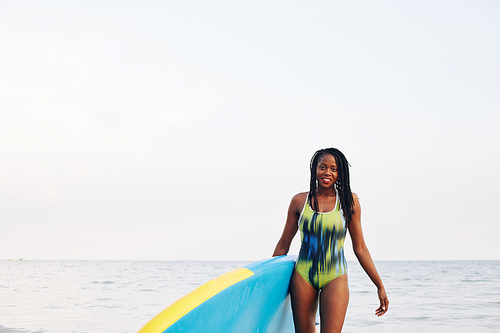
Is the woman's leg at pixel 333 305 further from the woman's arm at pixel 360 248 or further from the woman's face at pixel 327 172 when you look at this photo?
the woman's face at pixel 327 172

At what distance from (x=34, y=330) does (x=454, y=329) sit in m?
5.41

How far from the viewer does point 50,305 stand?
8.68 meters

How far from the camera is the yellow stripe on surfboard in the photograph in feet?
6.02

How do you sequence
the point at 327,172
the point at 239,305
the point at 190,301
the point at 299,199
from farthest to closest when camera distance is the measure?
1. the point at 299,199
2. the point at 327,172
3. the point at 239,305
4. the point at 190,301

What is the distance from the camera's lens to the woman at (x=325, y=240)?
2.38m

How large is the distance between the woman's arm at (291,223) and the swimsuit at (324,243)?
0.07 meters

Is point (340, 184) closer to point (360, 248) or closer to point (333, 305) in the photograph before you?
point (360, 248)

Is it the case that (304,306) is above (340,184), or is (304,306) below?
below

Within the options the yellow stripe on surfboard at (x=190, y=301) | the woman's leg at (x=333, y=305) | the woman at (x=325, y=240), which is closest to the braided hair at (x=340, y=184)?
the woman at (x=325, y=240)

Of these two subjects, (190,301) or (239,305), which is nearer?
(190,301)

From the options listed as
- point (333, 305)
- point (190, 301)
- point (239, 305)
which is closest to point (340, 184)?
point (333, 305)

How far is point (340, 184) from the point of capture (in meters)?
2.42

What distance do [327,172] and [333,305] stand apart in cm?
66

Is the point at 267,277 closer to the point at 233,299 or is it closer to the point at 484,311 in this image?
the point at 233,299
